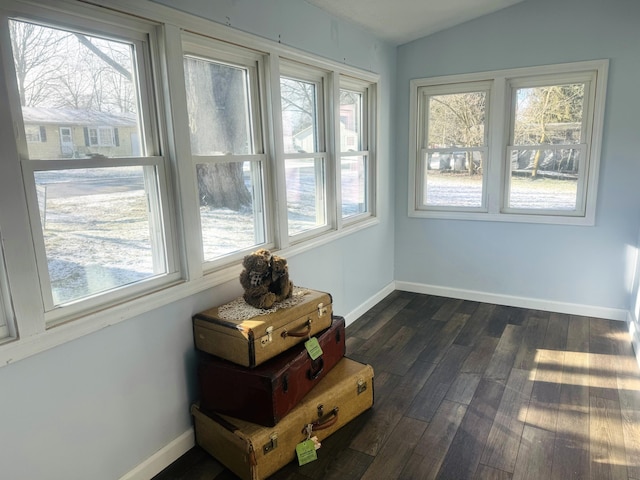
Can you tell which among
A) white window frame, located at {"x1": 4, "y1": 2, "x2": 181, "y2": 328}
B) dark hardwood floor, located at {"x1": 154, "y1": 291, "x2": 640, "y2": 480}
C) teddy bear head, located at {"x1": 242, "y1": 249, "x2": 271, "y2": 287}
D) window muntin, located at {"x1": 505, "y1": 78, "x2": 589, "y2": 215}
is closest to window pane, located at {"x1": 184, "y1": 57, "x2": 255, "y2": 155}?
white window frame, located at {"x1": 4, "y1": 2, "x2": 181, "y2": 328}

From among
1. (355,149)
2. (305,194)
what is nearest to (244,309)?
(305,194)

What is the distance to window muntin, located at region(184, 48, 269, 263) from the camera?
7.28 ft

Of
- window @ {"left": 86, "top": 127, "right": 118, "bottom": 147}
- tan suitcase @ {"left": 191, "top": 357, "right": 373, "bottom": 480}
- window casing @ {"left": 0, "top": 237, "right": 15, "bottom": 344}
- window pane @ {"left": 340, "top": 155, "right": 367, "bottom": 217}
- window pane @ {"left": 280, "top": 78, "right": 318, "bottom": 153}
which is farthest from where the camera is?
window pane @ {"left": 340, "top": 155, "right": 367, "bottom": 217}

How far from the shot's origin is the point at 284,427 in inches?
78.7

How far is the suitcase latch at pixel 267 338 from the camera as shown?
1976 mm

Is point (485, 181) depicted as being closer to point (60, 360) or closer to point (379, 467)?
point (379, 467)

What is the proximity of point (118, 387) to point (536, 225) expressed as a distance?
3.46 meters

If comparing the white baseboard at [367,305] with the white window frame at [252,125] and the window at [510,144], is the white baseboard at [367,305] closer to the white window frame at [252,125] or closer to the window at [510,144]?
the window at [510,144]

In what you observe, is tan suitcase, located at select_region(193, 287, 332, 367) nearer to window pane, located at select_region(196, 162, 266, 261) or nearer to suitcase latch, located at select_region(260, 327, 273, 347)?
suitcase latch, located at select_region(260, 327, 273, 347)

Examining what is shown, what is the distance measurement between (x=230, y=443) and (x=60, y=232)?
3.80 feet

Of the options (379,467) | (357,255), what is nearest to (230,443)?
(379,467)

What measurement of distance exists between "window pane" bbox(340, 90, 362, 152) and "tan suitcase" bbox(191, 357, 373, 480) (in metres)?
1.86

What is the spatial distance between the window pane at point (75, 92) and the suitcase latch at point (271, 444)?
1402 mm

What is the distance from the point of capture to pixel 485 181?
3.98 metres
